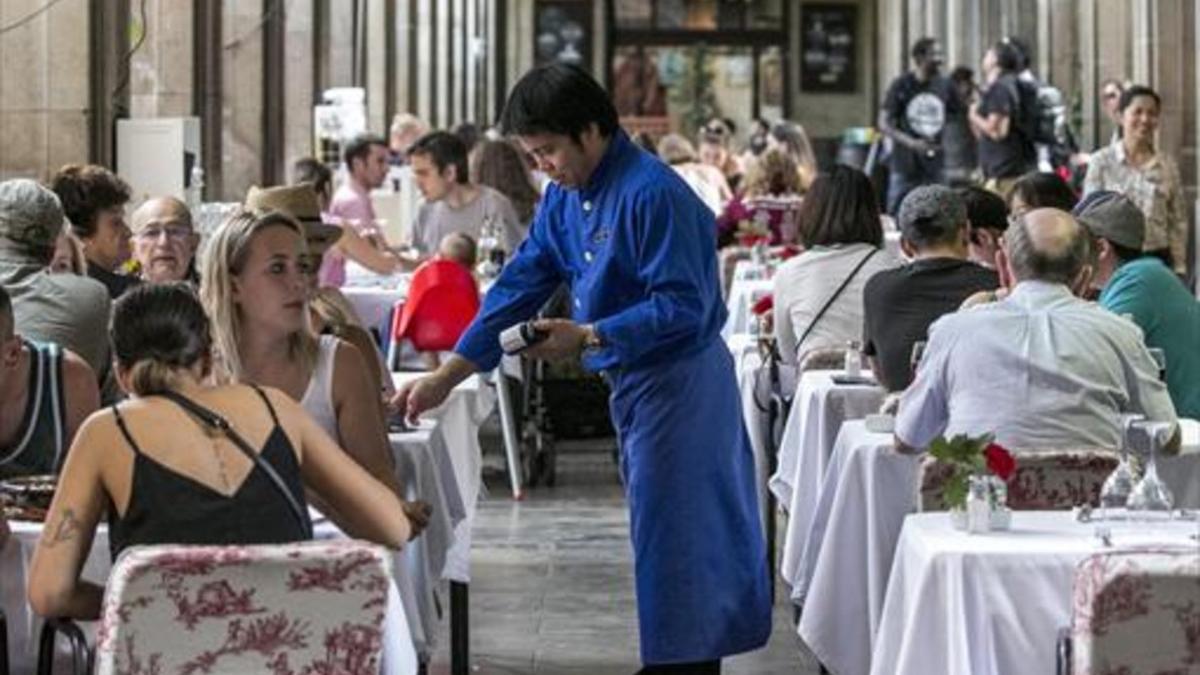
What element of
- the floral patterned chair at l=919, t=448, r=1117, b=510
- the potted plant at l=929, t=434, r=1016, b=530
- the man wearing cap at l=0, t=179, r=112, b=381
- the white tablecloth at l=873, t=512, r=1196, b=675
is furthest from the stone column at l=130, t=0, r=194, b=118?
the white tablecloth at l=873, t=512, r=1196, b=675

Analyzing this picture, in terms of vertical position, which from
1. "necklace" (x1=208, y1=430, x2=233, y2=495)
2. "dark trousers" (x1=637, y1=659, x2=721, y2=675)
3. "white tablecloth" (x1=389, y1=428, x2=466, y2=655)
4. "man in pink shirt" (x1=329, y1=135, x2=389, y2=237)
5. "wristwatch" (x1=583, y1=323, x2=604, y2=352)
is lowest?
"dark trousers" (x1=637, y1=659, x2=721, y2=675)

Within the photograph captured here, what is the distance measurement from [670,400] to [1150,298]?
85.4 inches

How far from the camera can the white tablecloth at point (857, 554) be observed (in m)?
8.50

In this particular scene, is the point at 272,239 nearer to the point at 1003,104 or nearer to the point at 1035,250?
the point at 1035,250

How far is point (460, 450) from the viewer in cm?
→ 977

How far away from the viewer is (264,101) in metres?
20.5

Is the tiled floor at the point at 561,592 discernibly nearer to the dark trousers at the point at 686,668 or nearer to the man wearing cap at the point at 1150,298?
the man wearing cap at the point at 1150,298

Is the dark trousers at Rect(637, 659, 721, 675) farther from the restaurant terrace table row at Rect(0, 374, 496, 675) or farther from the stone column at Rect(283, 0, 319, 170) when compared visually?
the stone column at Rect(283, 0, 319, 170)

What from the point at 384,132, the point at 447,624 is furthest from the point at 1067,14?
the point at 447,624

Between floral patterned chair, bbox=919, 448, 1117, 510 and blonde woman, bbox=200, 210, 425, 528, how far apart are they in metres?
1.05

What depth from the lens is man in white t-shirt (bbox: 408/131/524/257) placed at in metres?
15.7

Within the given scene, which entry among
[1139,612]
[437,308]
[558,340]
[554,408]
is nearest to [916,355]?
[558,340]

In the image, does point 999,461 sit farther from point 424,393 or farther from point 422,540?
point 422,540

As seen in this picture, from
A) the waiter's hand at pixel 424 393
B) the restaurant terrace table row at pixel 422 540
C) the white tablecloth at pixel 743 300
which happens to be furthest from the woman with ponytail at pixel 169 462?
the white tablecloth at pixel 743 300
